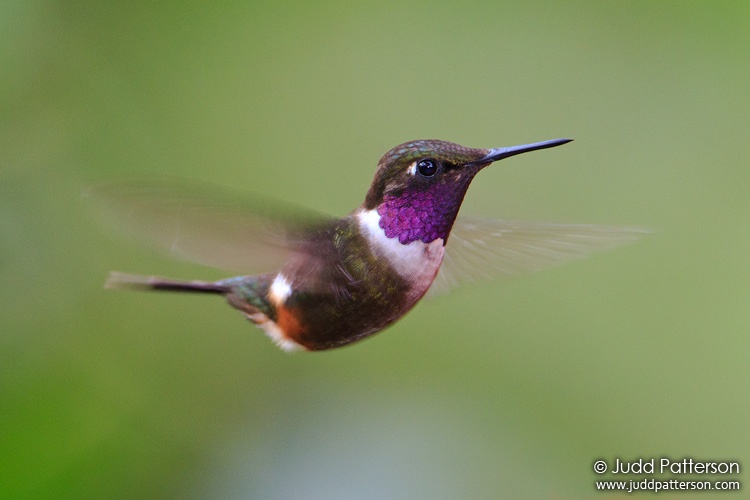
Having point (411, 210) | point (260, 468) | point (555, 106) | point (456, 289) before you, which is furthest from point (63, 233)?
point (555, 106)

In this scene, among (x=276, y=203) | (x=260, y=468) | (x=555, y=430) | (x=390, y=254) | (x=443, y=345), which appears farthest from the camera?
(x=443, y=345)

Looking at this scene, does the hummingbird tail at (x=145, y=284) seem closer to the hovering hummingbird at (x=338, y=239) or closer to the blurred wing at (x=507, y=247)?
the hovering hummingbird at (x=338, y=239)

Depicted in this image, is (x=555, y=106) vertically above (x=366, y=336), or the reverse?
(x=555, y=106)

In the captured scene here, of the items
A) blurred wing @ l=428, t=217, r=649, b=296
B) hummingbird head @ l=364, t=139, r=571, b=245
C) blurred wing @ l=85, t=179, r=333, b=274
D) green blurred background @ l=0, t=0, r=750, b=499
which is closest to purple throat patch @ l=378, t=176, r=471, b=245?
hummingbird head @ l=364, t=139, r=571, b=245

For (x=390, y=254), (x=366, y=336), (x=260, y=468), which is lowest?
(x=260, y=468)

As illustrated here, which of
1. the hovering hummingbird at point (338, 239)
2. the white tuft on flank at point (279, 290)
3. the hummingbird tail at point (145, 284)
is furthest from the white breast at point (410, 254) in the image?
the hummingbird tail at point (145, 284)

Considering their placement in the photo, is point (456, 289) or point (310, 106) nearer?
point (456, 289)

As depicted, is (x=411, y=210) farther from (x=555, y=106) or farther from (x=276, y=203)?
(x=555, y=106)

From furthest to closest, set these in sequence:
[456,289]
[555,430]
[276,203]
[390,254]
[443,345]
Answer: [443,345] < [555,430] < [456,289] < [390,254] < [276,203]
